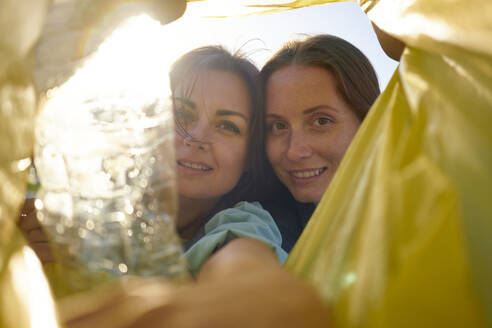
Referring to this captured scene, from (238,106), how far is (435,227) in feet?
3.04

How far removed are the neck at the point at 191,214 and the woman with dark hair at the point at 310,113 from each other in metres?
0.24

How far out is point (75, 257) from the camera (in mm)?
480

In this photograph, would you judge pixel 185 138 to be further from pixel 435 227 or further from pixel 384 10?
pixel 435 227

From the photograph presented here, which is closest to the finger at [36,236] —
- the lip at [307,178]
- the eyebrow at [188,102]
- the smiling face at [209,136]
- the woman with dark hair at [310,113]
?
the smiling face at [209,136]

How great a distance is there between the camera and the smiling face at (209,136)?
112 centimetres

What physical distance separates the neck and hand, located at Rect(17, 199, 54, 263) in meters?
0.45

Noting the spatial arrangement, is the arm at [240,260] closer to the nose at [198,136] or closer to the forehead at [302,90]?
the nose at [198,136]

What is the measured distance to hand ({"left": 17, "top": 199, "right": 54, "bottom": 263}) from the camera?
75cm

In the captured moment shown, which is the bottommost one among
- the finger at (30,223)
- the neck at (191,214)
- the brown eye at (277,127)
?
the neck at (191,214)

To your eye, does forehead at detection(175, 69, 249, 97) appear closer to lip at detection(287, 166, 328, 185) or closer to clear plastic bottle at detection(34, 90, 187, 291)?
lip at detection(287, 166, 328, 185)

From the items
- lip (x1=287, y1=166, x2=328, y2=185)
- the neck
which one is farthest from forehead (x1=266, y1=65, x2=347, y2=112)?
the neck

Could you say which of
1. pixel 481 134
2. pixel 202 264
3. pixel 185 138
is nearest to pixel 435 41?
pixel 481 134

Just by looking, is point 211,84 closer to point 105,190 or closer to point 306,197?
point 306,197

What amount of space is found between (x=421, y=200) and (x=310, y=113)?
0.87 m
